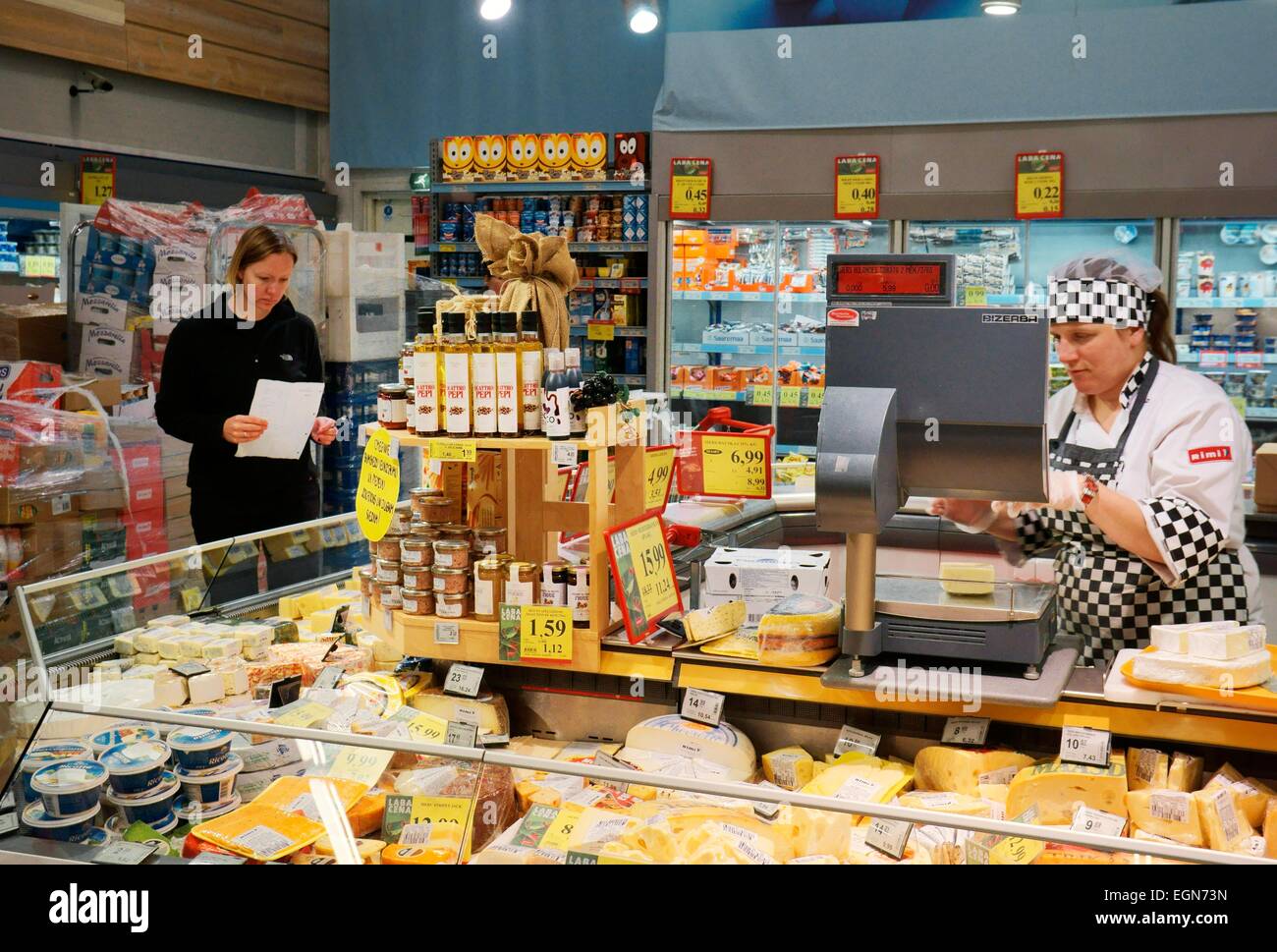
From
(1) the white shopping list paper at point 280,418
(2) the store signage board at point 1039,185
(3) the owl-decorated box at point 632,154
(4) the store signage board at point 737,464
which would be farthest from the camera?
(3) the owl-decorated box at point 632,154

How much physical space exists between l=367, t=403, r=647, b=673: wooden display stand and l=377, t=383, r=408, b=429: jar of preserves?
0.38ft

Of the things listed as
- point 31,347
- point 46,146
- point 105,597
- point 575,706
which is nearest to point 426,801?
point 575,706

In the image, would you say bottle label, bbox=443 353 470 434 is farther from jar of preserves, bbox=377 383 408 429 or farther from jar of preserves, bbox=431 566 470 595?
jar of preserves, bbox=431 566 470 595

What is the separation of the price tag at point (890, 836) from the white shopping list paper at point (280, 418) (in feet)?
10.1

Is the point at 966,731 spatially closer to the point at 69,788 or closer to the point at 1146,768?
the point at 1146,768

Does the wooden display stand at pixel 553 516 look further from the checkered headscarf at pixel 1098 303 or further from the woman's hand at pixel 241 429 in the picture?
the woman's hand at pixel 241 429

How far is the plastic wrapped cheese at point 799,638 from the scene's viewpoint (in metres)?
2.57

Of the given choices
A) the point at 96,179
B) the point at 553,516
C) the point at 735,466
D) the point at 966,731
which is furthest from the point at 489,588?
the point at 96,179

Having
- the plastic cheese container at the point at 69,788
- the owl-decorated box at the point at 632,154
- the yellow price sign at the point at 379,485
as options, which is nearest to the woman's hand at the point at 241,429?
the yellow price sign at the point at 379,485

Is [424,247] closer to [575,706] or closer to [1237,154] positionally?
[1237,154]

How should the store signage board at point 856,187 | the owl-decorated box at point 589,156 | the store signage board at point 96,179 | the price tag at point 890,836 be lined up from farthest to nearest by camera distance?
1. the store signage board at point 96,179
2. the owl-decorated box at point 589,156
3. the store signage board at point 856,187
4. the price tag at point 890,836

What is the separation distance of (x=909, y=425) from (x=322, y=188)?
30.4ft

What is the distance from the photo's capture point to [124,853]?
221 cm

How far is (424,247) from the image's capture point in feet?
28.8
